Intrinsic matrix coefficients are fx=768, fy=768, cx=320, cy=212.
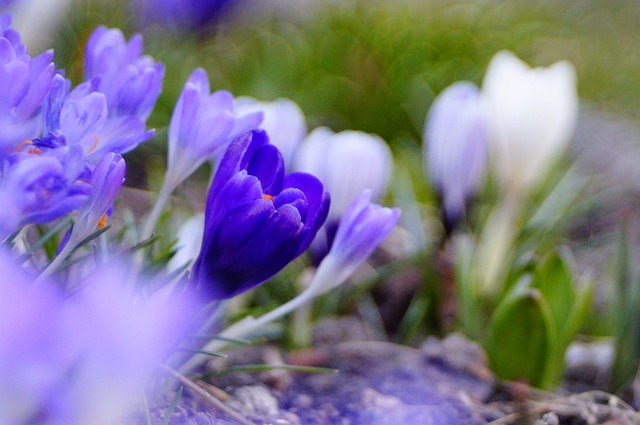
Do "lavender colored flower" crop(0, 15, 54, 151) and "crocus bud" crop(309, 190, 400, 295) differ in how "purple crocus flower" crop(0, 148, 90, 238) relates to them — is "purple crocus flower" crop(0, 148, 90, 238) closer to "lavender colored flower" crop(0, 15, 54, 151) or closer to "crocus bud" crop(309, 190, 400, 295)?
"lavender colored flower" crop(0, 15, 54, 151)

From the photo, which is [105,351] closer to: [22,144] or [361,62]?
[22,144]

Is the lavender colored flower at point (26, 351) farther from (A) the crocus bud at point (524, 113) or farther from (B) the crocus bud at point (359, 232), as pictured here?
(A) the crocus bud at point (524, 113)

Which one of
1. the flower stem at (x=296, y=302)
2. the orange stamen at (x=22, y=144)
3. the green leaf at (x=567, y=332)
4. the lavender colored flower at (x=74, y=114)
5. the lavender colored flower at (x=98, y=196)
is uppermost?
the lavender colored flower at (x=74, y=114)

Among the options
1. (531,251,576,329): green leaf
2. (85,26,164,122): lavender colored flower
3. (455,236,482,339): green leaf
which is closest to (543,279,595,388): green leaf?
(531,251,576,329): green leaf

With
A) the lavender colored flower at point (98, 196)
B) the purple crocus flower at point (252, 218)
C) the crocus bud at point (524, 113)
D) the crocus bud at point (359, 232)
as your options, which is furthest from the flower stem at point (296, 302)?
the crocus bud at point (524, 113)

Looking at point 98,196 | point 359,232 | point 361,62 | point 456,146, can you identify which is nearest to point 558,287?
point 456,146

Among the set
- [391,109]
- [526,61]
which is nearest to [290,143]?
[391,109]

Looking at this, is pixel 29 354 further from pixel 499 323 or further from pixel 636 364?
pixel 636 364
